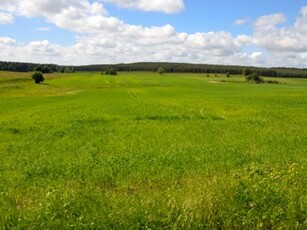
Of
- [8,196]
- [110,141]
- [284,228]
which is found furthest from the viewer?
[110,141]

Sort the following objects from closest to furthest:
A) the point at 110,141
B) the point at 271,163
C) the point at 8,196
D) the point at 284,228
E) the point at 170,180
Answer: the point at 284,228 < the point at 8,196 < the point at 170,180 < the point at 271,163 < the point at 110,141

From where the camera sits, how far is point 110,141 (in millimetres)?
22672

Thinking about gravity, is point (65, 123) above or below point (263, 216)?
below

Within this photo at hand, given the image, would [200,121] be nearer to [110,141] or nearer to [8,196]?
[110,141]

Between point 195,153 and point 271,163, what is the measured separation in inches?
140

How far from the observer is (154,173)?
47.2 feet

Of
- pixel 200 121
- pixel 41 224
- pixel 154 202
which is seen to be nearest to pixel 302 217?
pixel 154 202

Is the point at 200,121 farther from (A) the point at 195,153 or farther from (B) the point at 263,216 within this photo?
(B) the point at 263,216

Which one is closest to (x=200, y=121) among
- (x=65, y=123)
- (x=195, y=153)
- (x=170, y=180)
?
(x=65, y=123)

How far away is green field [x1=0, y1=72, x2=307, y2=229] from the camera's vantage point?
8.14m

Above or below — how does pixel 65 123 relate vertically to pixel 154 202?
below

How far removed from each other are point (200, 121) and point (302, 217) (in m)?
23.9

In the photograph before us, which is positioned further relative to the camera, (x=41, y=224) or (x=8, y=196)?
(x=8, y=196)

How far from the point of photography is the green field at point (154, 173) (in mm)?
8141
